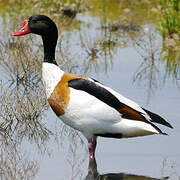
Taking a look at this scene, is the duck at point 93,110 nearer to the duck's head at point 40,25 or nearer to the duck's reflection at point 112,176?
the duck's reflection at point 112,176

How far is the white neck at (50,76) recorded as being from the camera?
598 centimetres

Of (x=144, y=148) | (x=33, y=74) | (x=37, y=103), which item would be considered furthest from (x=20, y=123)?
(x=33, y=74)

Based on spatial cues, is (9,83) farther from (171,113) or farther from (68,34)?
(68,34)

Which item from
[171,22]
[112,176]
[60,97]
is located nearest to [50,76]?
[60,97]

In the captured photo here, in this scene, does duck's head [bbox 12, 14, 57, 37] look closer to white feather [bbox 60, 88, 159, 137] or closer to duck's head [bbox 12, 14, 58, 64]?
duck's head [bbox 12, 14, 58, 64]

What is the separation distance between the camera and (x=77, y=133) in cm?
680

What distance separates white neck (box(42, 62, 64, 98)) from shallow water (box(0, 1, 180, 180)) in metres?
0.62

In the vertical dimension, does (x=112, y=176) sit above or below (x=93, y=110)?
below

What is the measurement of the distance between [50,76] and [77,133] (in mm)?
971

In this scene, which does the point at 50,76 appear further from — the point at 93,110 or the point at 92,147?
the point at 92,147

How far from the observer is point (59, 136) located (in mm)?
6672

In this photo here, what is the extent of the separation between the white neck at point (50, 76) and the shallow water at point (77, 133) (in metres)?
0.62

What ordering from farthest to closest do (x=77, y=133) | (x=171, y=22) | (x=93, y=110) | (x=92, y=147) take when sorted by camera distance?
(x=171, y=22) → (x=77, y=133) → (x=92, y=147) → (x=93, y=110)

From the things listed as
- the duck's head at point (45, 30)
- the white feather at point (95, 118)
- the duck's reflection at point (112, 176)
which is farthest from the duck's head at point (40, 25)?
the duck's reflection at point (112, 176)
